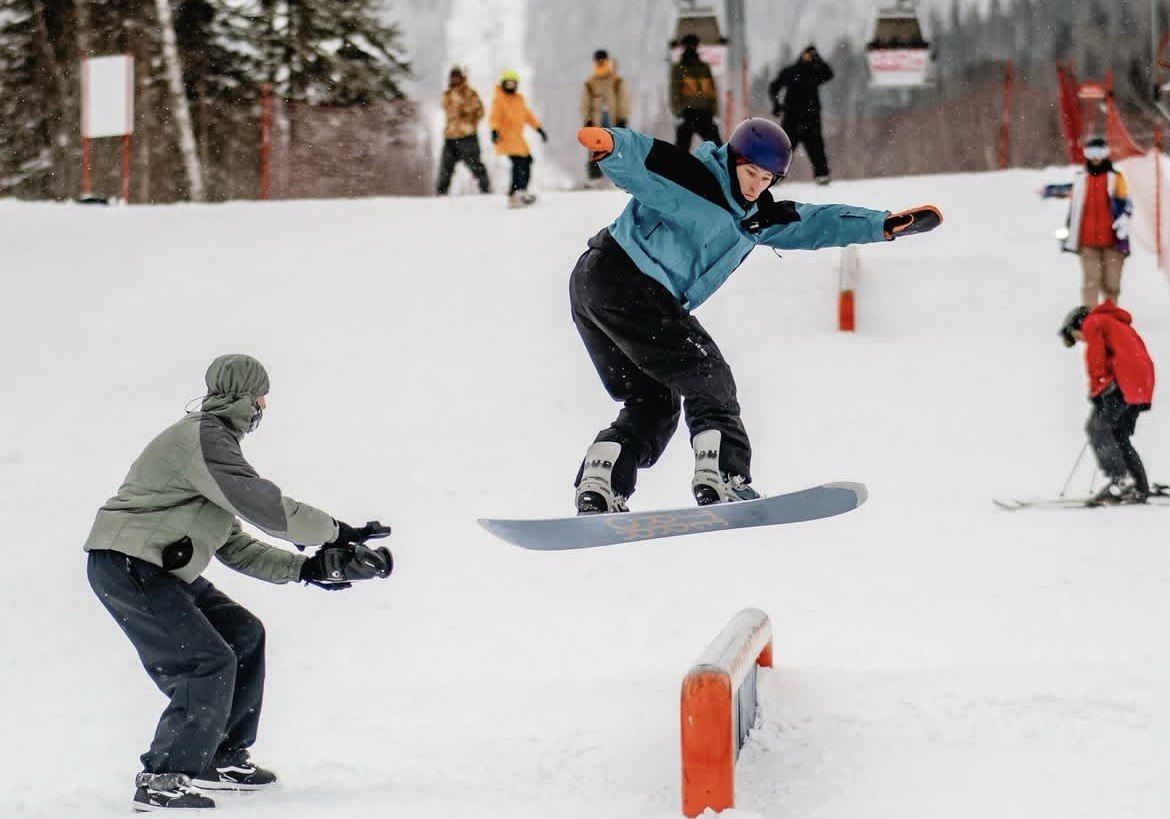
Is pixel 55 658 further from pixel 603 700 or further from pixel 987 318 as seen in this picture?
pixel 987 318

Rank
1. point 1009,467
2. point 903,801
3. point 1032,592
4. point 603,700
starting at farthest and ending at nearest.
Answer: point 1009,467 → point 1032,592 → point 603,700 → point 903,801

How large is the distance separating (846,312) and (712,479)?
7.74 metres

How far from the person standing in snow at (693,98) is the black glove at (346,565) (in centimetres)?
1187

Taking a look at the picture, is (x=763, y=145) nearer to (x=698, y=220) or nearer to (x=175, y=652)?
(x=698, y=220)

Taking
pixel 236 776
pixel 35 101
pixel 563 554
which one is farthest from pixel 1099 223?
pixel 35 101

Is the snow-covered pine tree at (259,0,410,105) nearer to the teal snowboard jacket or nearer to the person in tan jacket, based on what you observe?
the person in tan jacket

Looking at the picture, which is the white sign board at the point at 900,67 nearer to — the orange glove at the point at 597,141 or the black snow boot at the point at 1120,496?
the black snow boot at the point at 1120,496

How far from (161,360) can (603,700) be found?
289 inches

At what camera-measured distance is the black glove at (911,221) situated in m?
4.65

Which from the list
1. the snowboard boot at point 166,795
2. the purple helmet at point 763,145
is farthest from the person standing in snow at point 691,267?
the snowboard boot at point 166,795

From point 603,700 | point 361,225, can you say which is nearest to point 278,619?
point 603,700

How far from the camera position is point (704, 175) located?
454cm

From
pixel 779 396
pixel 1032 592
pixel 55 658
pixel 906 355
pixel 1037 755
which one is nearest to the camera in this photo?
pixel 1037 755

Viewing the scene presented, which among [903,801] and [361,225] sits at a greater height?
[361,225]
